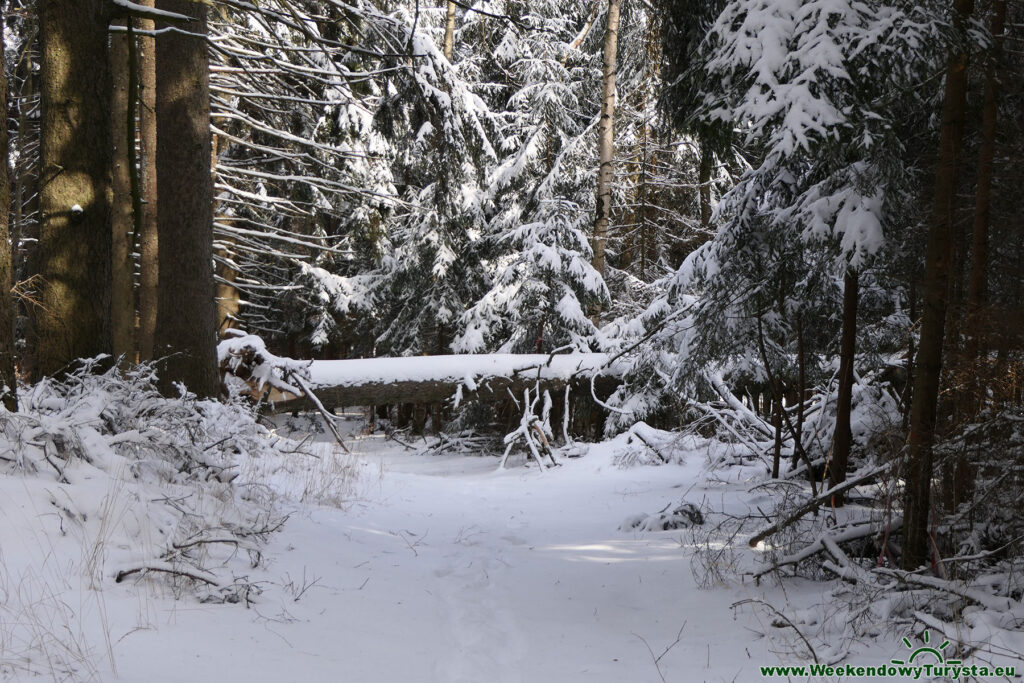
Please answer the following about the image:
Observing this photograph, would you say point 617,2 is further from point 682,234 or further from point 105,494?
point 105,494

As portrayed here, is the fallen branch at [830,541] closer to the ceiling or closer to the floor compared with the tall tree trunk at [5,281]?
closer to the floor

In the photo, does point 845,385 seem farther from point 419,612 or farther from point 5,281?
point 5,281

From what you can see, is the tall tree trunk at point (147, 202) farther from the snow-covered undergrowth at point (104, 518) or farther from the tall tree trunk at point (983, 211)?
the tall tree trunk at point (983, 211)

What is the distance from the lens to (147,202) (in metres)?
9.38

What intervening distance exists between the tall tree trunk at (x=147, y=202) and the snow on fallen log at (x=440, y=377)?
2.26 meters

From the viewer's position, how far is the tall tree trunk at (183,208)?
739cm

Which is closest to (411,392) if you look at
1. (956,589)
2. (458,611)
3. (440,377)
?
(440,377)

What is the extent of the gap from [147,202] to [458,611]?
785 cm

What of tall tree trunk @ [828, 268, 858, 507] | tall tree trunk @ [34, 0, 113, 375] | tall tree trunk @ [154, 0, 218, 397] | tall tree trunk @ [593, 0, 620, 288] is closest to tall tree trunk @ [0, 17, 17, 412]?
tall tree trunk @ [34, 0, 113, 375]

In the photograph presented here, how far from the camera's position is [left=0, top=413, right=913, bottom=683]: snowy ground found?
116 inches

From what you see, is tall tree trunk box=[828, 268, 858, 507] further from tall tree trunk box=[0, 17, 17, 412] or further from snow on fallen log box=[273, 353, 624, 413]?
snow on fallen log box=[273, 353, 624, 413]

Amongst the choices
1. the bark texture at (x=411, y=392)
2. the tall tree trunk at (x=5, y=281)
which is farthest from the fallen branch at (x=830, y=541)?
the bark texture at (x=411, y=392)

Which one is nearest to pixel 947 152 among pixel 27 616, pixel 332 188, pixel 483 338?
pixel 27 616

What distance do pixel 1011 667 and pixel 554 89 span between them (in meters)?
14.7
